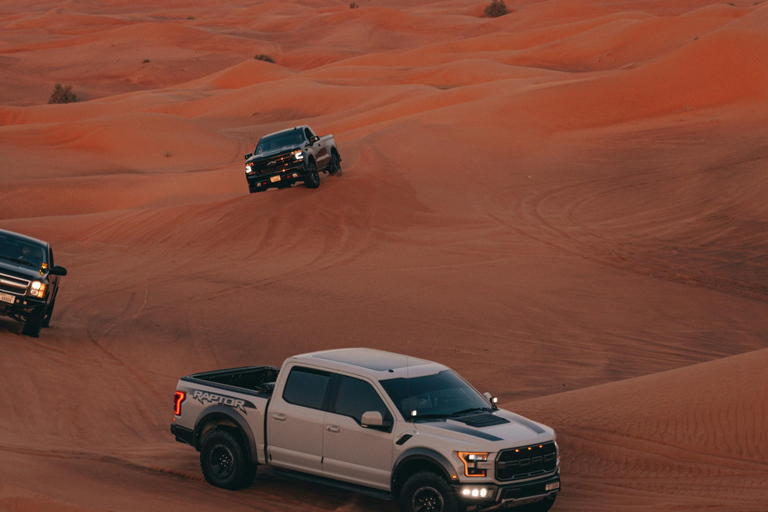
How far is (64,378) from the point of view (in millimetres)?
13844

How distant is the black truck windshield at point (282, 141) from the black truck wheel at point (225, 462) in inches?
666

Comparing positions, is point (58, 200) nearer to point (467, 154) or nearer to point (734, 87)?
point (467, 154)

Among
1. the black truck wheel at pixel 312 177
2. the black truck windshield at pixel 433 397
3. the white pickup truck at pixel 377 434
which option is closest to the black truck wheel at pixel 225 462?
the white pickup truck at pixel 377 434

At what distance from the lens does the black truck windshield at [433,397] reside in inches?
328

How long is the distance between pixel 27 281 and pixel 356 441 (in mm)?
9487

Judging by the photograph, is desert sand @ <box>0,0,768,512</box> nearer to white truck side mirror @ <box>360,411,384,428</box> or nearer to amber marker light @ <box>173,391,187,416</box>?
amber marker light @ <box>173,391,187,416</box>

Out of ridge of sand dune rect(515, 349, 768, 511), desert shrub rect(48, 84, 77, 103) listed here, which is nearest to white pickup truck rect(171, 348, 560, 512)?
ridge of sand dune rect(515, 349, 768, 511)

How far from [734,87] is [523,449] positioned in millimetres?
32430

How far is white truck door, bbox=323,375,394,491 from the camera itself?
26.9 ft

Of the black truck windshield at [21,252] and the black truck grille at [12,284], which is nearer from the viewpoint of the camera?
the black truck grille at [12,284]

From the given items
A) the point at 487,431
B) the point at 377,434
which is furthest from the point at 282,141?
the point at 487,431

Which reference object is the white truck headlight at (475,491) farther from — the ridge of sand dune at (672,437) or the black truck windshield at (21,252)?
the black truck windshield at (21,252)

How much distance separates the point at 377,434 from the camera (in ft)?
27.1

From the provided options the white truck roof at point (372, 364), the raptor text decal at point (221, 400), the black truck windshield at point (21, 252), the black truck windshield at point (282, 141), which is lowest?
the raptor text decal at point (221, 400)
